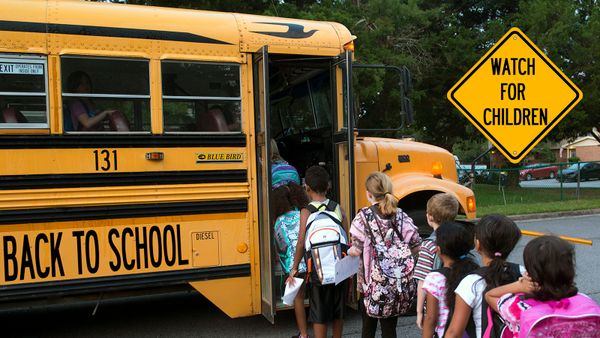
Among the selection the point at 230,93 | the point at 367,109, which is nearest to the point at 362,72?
the point at 367,109

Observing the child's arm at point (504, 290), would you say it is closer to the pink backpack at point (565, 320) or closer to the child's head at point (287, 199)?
the pink backpack at point (565, 320)

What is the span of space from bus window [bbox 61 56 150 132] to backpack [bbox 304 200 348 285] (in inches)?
60.3

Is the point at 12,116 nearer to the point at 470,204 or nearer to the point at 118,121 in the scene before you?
the point at 118,121

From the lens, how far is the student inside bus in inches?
147

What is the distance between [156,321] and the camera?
4805 mm

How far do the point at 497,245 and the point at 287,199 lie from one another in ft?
7.29

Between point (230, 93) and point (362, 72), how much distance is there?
9.00 meters

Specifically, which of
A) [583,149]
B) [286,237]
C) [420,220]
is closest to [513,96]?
[420,220]

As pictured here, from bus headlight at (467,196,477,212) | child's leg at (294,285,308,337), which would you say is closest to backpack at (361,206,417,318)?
child's leg at (294,285,308,337)

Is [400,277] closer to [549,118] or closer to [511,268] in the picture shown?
[511,268]

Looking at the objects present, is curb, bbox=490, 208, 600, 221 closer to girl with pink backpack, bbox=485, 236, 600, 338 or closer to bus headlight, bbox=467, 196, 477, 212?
bus headlight, bbox=467, 196, 477, 212

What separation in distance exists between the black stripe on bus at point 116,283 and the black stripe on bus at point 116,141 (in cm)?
100

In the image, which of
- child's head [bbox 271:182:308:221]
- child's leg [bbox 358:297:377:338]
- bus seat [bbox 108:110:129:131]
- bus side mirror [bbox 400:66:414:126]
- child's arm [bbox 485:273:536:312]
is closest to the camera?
child's arm [bbox 485:273:536:312]

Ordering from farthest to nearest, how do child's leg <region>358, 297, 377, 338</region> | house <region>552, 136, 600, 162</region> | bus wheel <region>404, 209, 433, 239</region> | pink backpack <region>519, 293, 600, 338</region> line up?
house <region>552, 136, 600, 162</region>, bus wheel <region>404, 209, 433, 239</region>, child's leg <region>358, 297, 377, 338</region>, pink backpack <region>519, 293, 600, 338</region>
